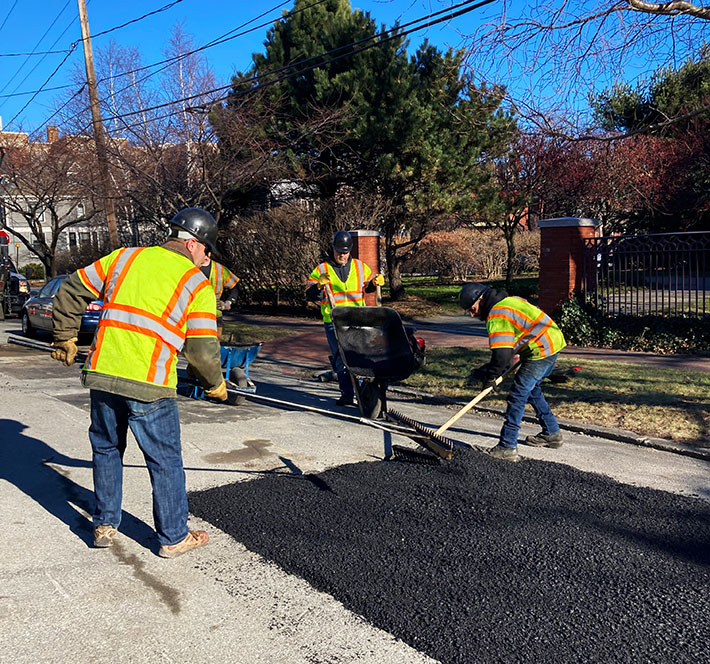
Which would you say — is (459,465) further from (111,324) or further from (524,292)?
(524,292)

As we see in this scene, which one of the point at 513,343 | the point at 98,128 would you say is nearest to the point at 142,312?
the point at 513,343

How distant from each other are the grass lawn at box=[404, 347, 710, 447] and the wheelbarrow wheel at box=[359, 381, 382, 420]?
2.25 m

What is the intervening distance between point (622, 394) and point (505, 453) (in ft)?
9.80

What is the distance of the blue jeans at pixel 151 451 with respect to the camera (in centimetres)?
407

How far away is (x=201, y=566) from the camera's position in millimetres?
4059

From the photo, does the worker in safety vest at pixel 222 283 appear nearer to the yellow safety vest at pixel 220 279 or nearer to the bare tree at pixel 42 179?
the yellow safety vest at pixel 220 279

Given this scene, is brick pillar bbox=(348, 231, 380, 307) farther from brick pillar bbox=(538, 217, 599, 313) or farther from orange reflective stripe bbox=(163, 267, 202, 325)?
orange reflective stripe bbox=(163, 267, 202, 325)

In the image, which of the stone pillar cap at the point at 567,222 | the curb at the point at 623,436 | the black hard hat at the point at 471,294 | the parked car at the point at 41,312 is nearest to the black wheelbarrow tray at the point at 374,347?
the black hard hat at the point at 471,294

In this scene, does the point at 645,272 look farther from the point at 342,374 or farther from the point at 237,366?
the point at 237,366

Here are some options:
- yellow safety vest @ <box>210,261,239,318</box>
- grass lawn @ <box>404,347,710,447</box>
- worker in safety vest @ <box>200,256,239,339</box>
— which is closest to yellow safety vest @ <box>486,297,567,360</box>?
grass lawn @ <box>404,347,710,447</box>

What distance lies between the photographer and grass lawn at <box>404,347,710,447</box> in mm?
7145

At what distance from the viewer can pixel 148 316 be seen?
3.98 meters

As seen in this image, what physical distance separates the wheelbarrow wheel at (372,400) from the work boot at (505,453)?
114cm

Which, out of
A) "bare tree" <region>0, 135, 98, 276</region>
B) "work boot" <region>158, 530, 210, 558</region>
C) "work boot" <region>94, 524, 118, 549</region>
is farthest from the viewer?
"bare tree" <region>0, 135, 98, 276</region>
